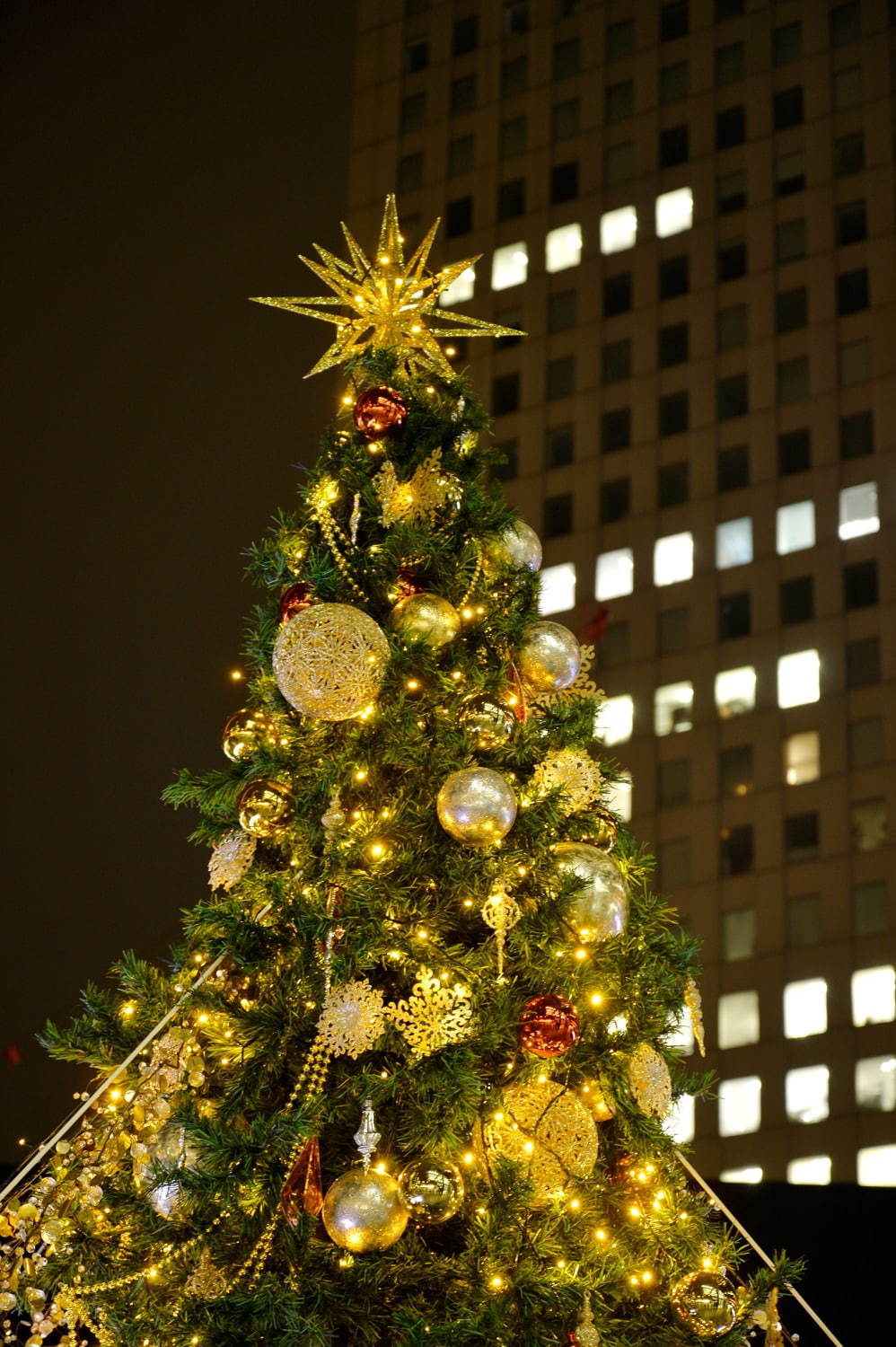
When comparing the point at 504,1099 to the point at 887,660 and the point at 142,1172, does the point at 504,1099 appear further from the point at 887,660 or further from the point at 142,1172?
the point at 887,660

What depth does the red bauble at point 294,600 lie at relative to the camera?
248 inches

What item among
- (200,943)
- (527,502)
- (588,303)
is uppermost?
(588,303)

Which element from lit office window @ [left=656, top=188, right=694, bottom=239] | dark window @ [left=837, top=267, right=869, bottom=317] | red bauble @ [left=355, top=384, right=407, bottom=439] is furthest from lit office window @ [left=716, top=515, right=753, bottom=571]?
red bauble @ [left=355, top=384, right=407, bottom=439]

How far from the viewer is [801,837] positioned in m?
38.8

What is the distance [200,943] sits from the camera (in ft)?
20.2

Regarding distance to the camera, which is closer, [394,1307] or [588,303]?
A: [394,1307]

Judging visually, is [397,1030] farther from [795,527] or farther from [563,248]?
[563,248]

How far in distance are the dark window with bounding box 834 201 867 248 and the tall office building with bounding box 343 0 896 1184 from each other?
0.23 feet

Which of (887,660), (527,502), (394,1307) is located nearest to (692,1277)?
(394,1307)

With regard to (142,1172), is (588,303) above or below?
above

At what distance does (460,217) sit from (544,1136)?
155ft

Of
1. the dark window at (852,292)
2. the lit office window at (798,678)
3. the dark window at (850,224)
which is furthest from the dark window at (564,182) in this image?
the lit office window at (798,678)

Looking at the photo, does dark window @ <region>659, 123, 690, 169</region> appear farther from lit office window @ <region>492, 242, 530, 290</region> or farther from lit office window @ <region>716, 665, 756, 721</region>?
lit office window @ <region>716, 665, 756, 721</region>

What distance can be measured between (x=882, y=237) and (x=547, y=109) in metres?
11.8
